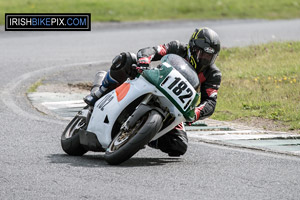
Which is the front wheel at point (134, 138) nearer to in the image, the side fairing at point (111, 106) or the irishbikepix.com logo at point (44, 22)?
the side fairing at point (111, 106)

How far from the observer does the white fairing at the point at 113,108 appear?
795 centimetres

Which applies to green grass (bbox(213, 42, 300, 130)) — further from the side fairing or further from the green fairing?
the side fairing

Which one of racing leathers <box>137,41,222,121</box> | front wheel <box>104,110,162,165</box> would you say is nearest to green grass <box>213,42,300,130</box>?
racing leathers <box>137,41,222,121</box>

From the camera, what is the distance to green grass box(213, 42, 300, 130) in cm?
1187

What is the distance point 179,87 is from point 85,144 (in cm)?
127

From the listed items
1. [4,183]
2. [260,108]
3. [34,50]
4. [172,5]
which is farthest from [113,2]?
[4,183]

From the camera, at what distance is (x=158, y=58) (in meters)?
8.95

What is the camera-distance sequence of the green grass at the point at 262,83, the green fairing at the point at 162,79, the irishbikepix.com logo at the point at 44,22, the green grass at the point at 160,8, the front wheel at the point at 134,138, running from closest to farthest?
the front wheel at the point at 134,138 → the green fairing at the point at 162,79 → the green grass at the point at 262,83 → the irishbikepix.com logo at the point at 44,22 → the green grass at the point at 160,8

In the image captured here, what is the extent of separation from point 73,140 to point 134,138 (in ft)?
3.78

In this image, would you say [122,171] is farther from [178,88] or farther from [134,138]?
[178,88]

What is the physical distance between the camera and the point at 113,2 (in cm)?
2762

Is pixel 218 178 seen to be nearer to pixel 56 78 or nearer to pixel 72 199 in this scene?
pixel 72 199

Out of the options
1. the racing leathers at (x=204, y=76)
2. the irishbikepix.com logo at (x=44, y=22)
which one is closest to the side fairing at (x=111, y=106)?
the racing leathers at (x=204, y=76)

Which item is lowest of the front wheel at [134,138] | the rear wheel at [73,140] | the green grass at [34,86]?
the green grass at [34,86]
